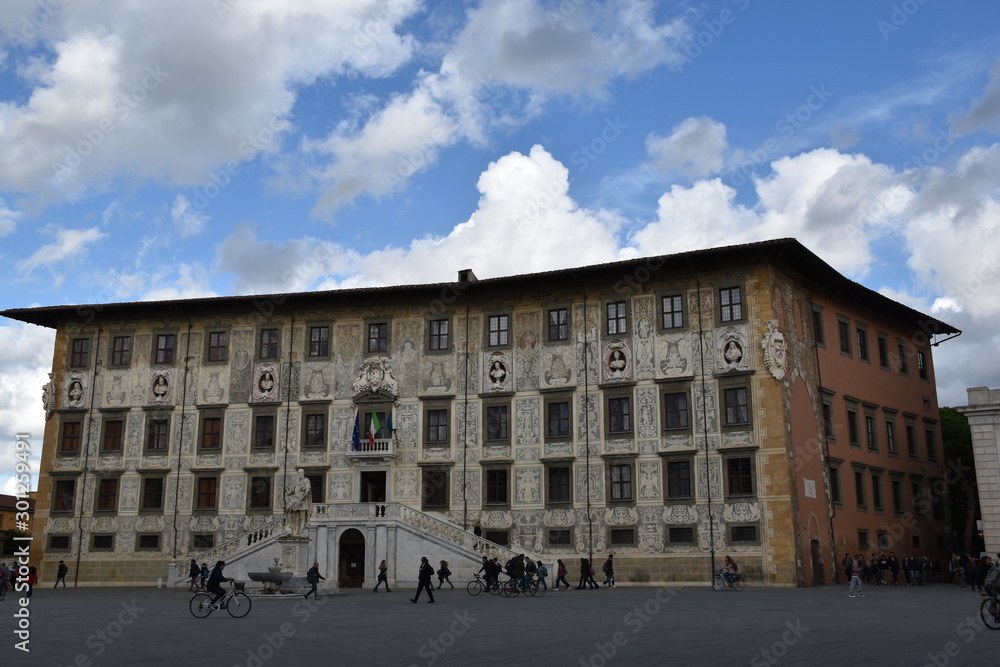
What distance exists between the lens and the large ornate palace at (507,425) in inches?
1321

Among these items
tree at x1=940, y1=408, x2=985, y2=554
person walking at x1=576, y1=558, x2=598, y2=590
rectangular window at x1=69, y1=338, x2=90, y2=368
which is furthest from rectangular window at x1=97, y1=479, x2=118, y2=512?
tree at x1=940, y1=408, x2=985, y2=554

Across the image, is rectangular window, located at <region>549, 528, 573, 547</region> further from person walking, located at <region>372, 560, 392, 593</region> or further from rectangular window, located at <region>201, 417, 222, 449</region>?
rectangular window, located at <region>201, 417, 222, 449</region>

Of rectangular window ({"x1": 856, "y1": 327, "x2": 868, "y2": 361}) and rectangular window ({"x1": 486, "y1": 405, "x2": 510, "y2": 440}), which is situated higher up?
rectangular window ({"x1": 856, "y1": 327, "x2": 868, "y2": 361})

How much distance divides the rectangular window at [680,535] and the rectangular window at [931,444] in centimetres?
1493

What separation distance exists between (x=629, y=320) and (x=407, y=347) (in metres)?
8.68

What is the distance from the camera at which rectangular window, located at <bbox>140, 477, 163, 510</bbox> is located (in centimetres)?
3875

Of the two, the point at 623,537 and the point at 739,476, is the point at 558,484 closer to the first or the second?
the point at 623,537

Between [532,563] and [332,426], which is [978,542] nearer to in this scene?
[532,563]

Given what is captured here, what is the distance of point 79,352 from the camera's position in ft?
135

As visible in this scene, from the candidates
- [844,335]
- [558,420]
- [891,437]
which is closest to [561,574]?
[558,420]

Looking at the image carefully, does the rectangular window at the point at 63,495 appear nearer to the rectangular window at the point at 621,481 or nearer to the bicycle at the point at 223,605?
the bicycle at the point at 223,605

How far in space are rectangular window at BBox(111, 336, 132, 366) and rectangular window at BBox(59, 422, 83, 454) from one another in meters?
2.94

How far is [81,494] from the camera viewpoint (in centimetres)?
3938

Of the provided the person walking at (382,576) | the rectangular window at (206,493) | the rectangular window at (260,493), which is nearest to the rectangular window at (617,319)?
the person walking at (382,576)
